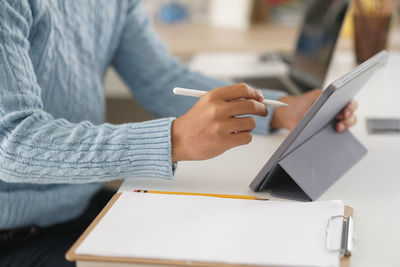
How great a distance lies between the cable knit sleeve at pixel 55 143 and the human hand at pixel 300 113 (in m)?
0.32

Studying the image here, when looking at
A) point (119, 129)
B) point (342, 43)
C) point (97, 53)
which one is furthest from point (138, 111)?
point (119, 129)

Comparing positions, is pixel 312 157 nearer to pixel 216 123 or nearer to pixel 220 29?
pixel 216 123

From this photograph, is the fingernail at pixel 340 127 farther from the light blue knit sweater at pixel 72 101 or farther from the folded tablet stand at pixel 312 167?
the light blue knit sweater at pixel 72 101

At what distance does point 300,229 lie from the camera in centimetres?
61

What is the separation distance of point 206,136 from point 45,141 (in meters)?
0.23

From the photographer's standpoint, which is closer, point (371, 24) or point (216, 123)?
point (216, 123)

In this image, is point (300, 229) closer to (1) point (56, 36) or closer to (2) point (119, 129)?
(2) point (119, 129)

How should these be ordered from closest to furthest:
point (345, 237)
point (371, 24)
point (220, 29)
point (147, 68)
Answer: point (345, 237), point (147, 68), point (371, 24), point (220, 29)

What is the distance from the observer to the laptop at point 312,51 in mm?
1264

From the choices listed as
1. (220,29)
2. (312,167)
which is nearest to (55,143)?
(312,167)

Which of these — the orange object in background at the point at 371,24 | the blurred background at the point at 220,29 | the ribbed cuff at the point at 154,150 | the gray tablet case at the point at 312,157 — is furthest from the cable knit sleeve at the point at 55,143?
the blurred background at the point at 220,29

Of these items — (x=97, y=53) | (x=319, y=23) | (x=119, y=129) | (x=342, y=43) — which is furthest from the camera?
(x=342, y=43)

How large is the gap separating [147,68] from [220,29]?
1.03 m

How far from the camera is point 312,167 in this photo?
755mm
